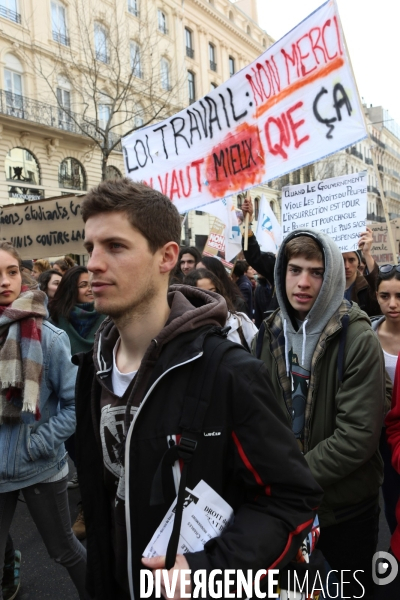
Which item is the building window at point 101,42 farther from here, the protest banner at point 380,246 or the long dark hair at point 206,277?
the long dark hair at point 206,277

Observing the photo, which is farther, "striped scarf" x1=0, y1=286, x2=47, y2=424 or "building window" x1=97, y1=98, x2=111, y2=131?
"building window" x1=97, y1=98, x2=111, y2=131

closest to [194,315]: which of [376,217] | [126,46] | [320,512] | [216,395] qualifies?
[216,395]

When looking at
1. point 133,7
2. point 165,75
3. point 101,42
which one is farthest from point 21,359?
point 165,75

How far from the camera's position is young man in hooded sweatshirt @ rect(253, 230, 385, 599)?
1.95 m

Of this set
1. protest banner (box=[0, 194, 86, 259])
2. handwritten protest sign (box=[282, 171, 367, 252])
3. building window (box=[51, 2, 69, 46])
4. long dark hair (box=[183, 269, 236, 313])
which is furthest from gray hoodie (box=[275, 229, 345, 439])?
building window (box=[51, 2, 69, 46])

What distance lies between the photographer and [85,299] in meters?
3.98

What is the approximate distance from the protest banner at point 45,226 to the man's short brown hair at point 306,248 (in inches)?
162

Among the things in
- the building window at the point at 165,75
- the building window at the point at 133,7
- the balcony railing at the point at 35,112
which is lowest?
the balcony railing at the point at 35,112

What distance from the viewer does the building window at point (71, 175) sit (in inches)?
863

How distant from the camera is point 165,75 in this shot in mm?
27641

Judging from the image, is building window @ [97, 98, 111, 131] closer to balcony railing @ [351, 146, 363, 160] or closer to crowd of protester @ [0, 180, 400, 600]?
crowd of protester @ [0, 180, 400, 600]

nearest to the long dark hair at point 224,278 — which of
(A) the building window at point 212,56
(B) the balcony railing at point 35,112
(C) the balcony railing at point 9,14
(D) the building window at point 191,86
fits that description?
(B) the balcony railing at point 35,112

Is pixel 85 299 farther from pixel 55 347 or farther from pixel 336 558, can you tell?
pixel 336 558

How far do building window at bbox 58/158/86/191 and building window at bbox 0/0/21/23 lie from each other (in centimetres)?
612
